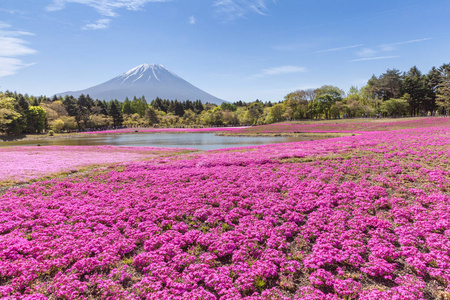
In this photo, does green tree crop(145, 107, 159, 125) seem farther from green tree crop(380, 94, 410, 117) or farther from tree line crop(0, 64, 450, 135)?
green tree crop(380, 94, 410, 117)

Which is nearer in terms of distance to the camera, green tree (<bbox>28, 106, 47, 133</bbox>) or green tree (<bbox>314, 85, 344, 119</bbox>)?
green tree (<bbox>28, 106, 47, 133</bbox>)

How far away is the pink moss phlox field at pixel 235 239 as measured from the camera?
6.17 m

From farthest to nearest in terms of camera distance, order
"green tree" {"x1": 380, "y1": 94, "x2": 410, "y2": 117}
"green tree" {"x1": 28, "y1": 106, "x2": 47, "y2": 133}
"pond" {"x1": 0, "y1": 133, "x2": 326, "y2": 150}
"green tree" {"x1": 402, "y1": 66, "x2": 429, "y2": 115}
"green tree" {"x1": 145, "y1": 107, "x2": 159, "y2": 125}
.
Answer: "green tree" {"x1": 145, "y1": 107, "x2": 159, "y2": 125} → "green tree" {"x1": 402, "y1": 66, "x2": 429, "y2": 115} → "green tree" {"x1": 380, "y1": 94, "x2": 410, "y2": 117} → "green tree" {"x1": 28, "y1": 106, "x2": 47, "y2": 133} → "pond" {"x1": 0, "y1": 133, "x2": 326, "y2": 150}

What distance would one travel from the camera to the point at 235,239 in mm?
8477

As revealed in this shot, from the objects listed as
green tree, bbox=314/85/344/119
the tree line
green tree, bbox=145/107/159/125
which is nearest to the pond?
the tree line

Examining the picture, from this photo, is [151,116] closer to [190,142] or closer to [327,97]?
[190,142]

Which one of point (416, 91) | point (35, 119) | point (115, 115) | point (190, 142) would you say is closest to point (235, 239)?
point (190, 142)

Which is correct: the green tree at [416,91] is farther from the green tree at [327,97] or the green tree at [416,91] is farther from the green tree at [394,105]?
the green tree at [327,97]

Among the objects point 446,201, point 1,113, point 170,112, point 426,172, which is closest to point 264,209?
point 446,201

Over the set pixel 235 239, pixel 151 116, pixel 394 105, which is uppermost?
pixel 151 116

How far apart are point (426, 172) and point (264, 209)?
39.0 feet

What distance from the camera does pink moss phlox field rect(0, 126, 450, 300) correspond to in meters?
6.17

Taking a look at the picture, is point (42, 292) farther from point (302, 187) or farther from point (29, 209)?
point (302, 187)

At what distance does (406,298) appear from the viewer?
542 centimetres
